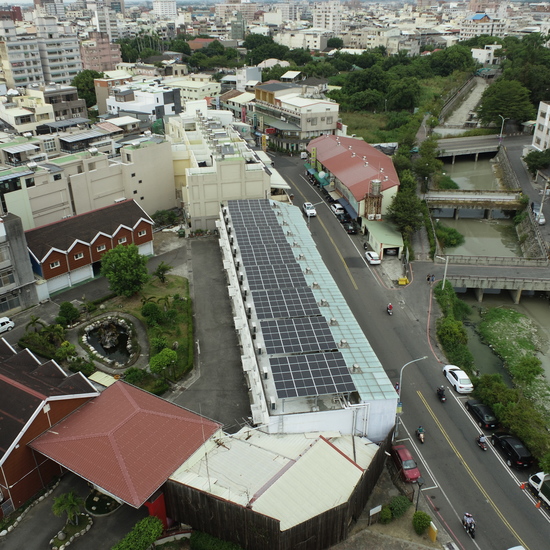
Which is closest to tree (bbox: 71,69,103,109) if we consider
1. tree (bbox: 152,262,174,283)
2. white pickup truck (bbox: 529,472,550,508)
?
tree (bbox: 152,262,174,283)

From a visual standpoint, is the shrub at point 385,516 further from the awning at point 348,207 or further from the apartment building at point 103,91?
the apartment building at point 103,91

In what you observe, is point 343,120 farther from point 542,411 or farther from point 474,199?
point 542,411

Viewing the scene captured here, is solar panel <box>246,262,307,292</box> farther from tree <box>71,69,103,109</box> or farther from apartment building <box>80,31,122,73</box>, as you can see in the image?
apartment building <box>80,31,122,73</box>

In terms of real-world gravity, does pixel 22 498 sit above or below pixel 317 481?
below

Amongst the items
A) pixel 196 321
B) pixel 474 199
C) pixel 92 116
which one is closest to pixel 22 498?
pixel 196 321

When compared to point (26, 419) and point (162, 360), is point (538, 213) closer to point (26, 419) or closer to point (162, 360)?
point (162, 360)

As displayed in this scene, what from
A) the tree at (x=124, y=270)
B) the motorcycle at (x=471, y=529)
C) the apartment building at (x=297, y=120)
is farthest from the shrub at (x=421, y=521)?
the apartment building at (x=297, y=120)
